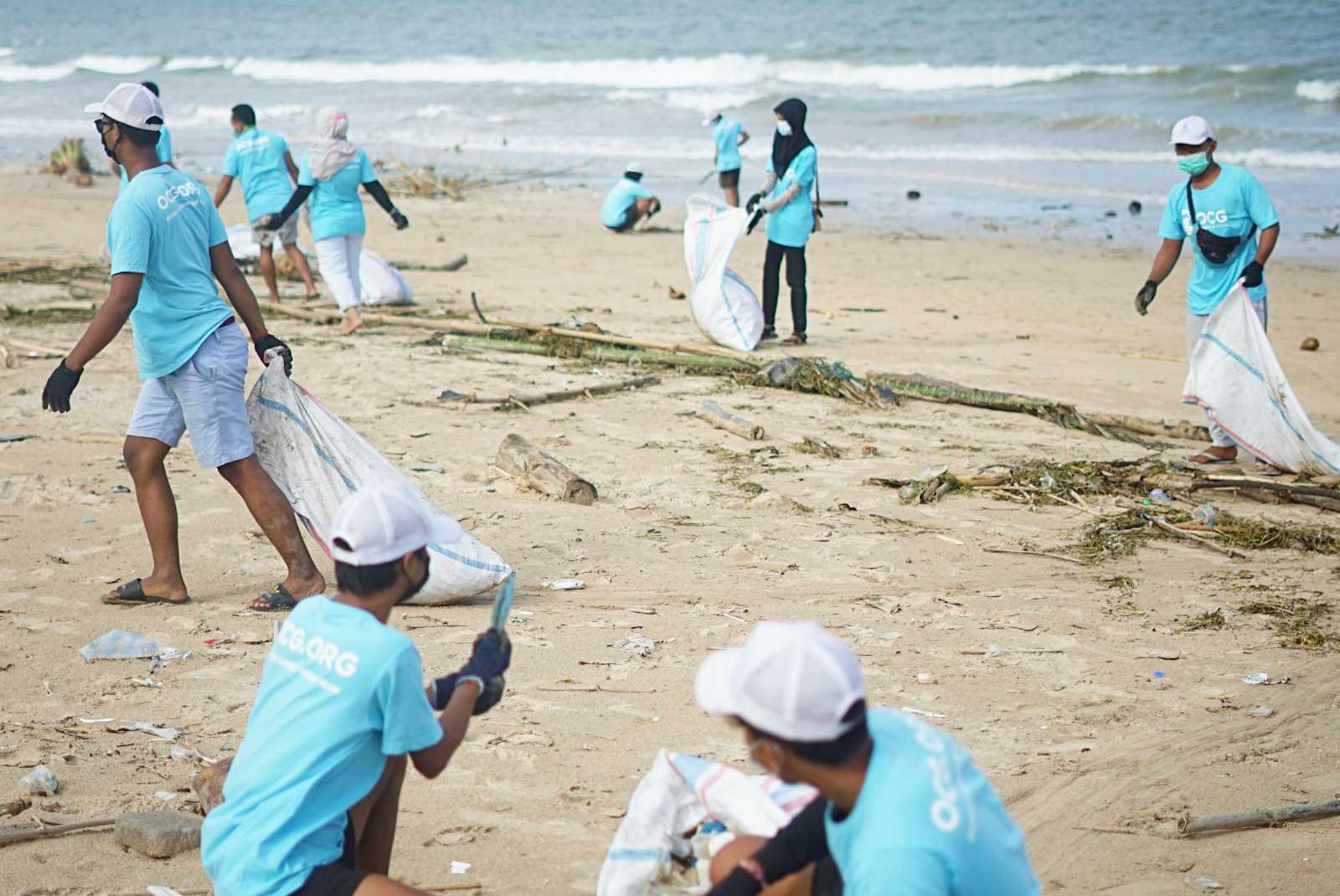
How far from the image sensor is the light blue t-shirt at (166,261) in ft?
14.9

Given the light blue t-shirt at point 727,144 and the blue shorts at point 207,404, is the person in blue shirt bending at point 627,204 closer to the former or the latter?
the light blue t-shirt at point 727,144

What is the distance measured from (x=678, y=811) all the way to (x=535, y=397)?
203 inches

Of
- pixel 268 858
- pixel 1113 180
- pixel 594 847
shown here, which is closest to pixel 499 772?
pixel 594 847

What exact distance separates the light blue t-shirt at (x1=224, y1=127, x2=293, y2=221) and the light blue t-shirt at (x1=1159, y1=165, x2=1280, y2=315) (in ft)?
22.3

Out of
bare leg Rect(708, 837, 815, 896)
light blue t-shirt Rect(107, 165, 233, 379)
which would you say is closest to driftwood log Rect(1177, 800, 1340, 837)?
bare leg Rect(708, 837, 815, 896)

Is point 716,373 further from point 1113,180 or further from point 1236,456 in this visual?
point 1113,180

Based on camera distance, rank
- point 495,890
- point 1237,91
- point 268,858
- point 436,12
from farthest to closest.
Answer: point 436,12, point 1237,91, point 495,890, point 268,858

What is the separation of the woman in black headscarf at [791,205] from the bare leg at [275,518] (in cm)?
552

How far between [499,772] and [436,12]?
5427 cm

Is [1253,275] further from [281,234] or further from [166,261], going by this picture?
[281,234]

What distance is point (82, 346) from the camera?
457 cm

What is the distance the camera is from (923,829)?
6.86ft

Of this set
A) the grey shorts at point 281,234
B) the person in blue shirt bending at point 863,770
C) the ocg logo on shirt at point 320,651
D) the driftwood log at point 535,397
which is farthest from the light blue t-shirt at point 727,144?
the person in blue shirt bending at point 863,770

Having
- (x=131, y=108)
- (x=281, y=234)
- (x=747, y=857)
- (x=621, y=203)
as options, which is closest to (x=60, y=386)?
(x=131, y=108)
